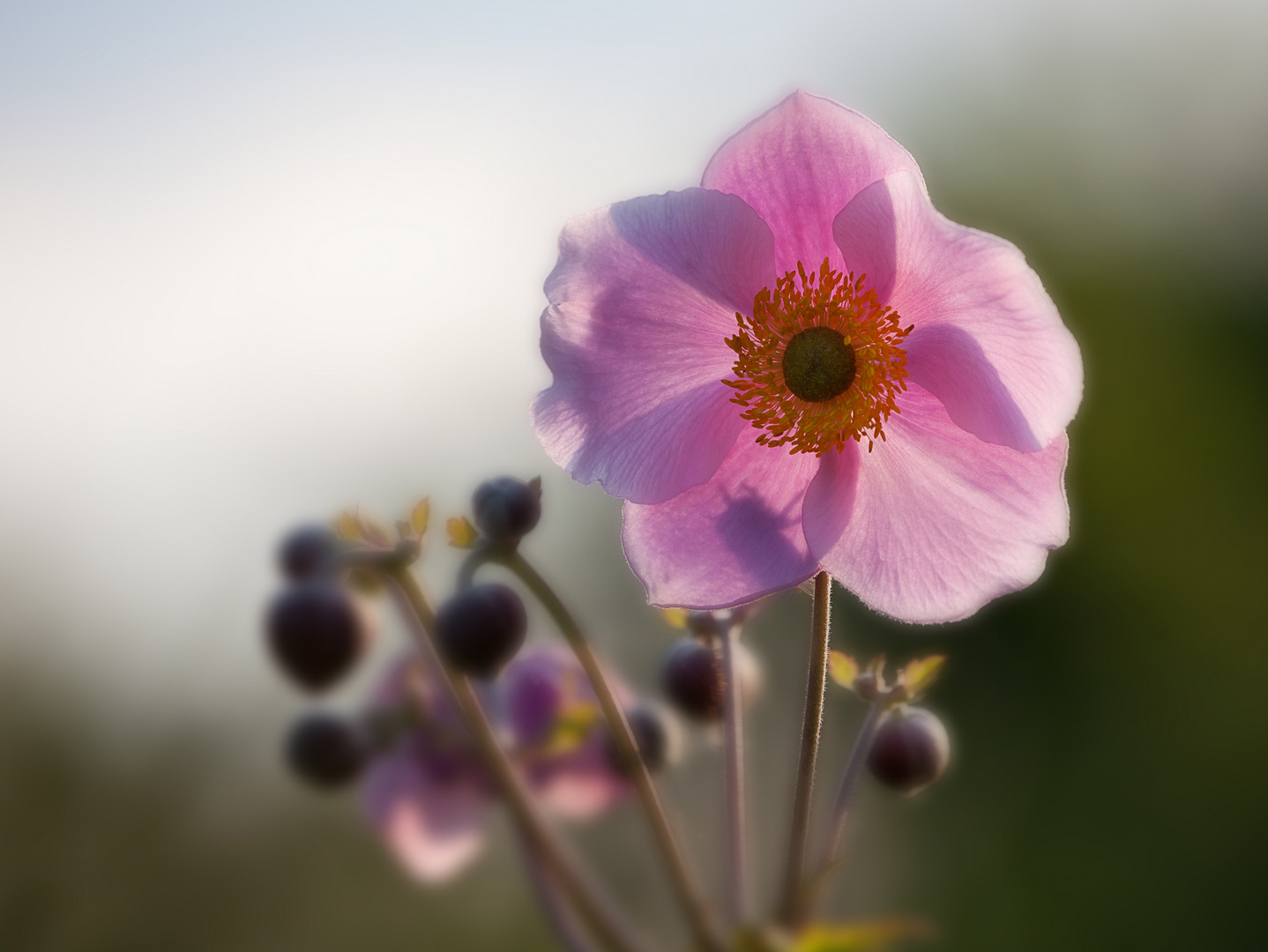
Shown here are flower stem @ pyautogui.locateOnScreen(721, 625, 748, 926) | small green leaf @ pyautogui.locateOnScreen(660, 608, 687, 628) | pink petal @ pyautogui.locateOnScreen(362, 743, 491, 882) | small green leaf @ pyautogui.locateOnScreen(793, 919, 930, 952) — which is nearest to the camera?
small green leaf @ pyautogui.locateOnScreen(793, 919, 930, 952)

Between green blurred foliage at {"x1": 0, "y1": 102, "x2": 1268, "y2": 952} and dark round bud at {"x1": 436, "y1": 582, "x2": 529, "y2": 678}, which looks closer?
dark round bud at {"x1": 436, "y1": 582, "x2": 529, "y2": 678}

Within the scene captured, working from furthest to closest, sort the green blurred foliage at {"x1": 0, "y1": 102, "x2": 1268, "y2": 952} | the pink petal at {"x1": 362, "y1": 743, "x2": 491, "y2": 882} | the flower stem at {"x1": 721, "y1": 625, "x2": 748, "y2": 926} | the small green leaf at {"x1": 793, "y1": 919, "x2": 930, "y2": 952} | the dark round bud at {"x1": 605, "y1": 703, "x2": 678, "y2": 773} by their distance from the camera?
the green blurred foliage at {"x1": 0, "y1": 102, "x2": 1268, "y2": 952}, the pink petal at {"x1": 362, "y1": 743, "x2": 491, "y2": 882}, the dark round bud at {"x1": 605, "y1": 703, "x2": 678, "y2": 773}, the flower stem at {"x1": 721, "y1": 625, "x2": 748, "y2": 926}, the small green leaf at {"x1": 793, "y1": 919, "x2": 930, "y2": 952}

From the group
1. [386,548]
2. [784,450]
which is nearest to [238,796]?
[386,548]

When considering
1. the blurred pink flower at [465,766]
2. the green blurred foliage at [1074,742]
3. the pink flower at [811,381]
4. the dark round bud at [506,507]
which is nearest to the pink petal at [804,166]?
the pink flower at [811,381]

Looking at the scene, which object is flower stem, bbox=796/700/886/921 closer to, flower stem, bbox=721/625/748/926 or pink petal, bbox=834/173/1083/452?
flower stem, bbox=721/625/748/926

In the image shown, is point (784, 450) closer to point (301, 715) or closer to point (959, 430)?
point (959, 430)

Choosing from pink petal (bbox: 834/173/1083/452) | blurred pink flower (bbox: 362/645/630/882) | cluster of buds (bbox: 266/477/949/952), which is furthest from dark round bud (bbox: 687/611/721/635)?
pink petal (bbox: 834/173/1083/452)

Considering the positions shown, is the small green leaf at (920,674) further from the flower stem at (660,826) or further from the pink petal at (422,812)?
the pink petal at (422,812)
